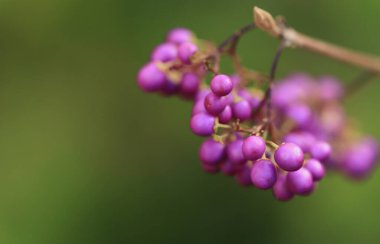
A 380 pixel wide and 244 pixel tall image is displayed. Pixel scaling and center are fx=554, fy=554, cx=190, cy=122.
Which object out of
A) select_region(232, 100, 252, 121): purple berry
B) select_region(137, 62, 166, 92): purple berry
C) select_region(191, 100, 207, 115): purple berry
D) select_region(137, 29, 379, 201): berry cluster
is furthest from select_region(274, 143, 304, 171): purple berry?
select_region(137, 62, 166, 92): purple berry

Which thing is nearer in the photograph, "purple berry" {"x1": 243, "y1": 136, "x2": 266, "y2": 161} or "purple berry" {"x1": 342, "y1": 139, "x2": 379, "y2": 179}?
"purple berry" {"x1": 243, "y1": 136, "x2": 266, "y2": 161}

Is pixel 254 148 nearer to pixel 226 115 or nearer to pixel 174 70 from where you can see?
pixel 226 115

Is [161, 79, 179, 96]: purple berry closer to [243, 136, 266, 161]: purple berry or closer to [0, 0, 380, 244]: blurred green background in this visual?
[243, 136, 266, 161]: purple berry

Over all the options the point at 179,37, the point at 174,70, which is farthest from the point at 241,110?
the point at 179,37

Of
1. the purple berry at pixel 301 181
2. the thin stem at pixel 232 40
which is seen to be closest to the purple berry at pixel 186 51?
the thin stem at pixel 232 40

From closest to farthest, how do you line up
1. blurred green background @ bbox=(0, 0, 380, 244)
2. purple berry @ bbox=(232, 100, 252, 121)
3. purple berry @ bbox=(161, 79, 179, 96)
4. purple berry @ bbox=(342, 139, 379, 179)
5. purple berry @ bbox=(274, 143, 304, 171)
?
purple berry @ bbox=(274, 143, 304, 171), purple berry @ bbox=(232, 100, 252, 121), purple berry @ bbox=(161, 79, 179, 96), purple berry @ bbox=(342, 139, 379, 179), blurred green background @ bbox=(0, 0, 380, 244)

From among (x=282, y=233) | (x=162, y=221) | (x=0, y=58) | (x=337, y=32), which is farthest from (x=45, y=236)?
(x=337, y=32)

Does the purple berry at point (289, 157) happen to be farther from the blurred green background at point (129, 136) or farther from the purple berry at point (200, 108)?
the blurred green background at point (129, 136)
